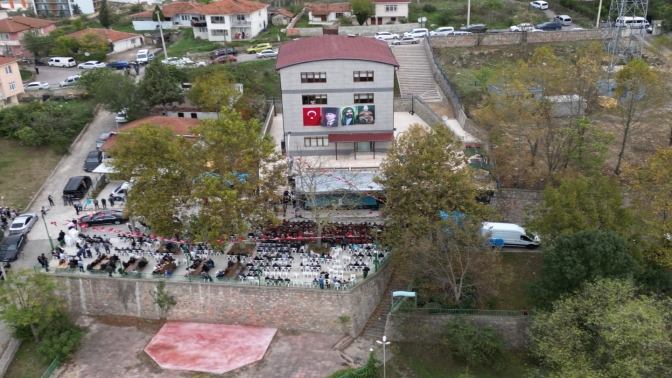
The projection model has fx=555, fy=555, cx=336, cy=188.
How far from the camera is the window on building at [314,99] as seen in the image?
1672 inches

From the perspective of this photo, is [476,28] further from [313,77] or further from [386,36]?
[313,77]

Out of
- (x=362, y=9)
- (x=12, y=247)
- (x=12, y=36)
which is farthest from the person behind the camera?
(x=12, y=36)

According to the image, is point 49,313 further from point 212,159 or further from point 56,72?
point 56,72

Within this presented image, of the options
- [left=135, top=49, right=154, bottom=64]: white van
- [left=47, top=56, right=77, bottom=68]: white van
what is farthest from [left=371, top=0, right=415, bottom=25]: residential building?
[left=47, top=56, right=77, bottom=68]: white van

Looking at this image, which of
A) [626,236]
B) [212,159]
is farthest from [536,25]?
[212,159]

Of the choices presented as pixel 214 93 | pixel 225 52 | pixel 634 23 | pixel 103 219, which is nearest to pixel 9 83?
Answer: pixel 225 52

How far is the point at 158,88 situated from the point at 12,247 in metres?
21.0

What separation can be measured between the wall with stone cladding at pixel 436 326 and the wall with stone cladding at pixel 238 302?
232cm

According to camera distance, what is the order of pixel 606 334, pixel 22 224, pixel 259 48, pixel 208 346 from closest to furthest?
pixel 606 334 < pixel 208 346 < pixel 22 224 < pixel 259 48

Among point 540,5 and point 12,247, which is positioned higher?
point 540,5

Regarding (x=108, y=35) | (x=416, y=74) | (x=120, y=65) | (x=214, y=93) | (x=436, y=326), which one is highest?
(x=108, y=35)

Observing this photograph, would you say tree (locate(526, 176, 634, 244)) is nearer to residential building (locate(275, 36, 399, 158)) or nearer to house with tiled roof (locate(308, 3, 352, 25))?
residential building (locate(275, 36, 399, 158))

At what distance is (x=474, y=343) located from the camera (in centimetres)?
2806

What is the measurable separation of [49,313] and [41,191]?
15459mm
